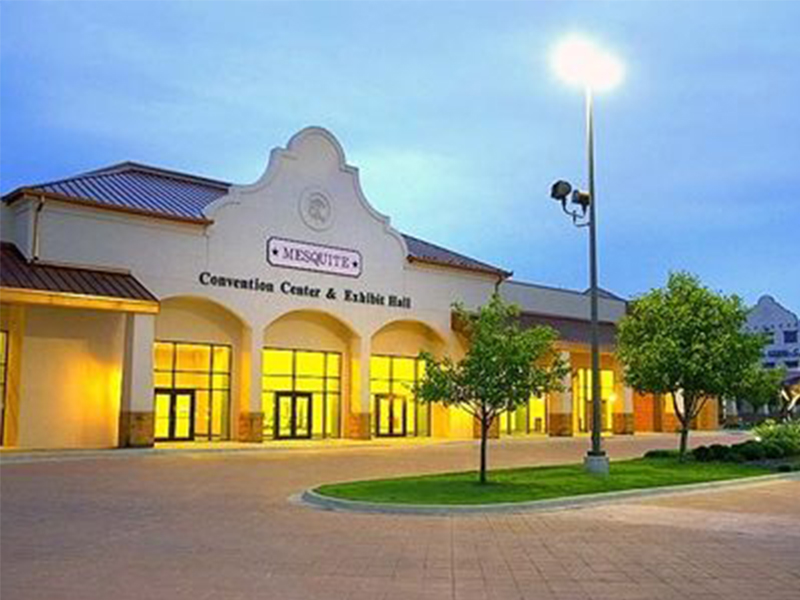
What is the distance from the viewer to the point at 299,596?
8.44 meters

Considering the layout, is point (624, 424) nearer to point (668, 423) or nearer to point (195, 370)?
point (668, 423)

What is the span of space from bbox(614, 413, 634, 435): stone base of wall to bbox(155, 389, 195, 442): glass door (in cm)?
2440

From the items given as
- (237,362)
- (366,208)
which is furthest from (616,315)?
(237,362)

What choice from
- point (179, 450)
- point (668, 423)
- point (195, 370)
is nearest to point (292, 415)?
point (195, 370)

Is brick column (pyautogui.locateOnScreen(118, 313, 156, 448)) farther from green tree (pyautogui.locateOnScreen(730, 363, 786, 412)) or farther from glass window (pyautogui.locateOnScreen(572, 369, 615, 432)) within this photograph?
glass window (pyautogui.locateOnScreen(572, 369, 615, 432))

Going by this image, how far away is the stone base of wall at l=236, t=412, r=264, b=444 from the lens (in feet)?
112

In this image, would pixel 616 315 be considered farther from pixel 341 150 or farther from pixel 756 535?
pixel 756 535

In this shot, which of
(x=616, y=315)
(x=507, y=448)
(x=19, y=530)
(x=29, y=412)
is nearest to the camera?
(x=19, y=530)

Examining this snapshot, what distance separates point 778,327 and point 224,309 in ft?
261

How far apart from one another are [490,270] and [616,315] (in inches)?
560

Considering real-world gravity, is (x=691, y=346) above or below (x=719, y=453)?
above

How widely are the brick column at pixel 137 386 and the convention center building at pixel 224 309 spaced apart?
0.05 m

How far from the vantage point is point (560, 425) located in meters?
45.1

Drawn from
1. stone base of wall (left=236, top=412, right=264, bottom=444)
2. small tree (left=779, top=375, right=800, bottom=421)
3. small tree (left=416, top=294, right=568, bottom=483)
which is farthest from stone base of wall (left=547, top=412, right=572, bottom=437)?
small tree (left=416, top=294, right=568, bottom=483)
